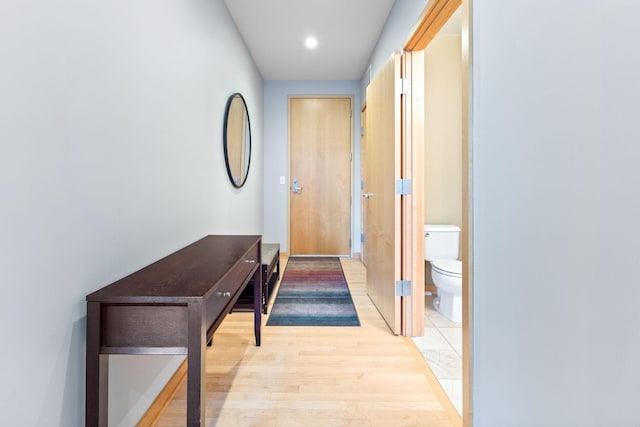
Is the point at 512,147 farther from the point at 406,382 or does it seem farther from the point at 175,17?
the point at 175,17

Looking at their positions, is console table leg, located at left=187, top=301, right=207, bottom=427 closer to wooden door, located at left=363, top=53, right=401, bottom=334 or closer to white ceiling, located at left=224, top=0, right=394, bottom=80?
wooden door, located at left=363, top=53, right=401, bottom=334

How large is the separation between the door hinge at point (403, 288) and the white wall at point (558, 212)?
97cm

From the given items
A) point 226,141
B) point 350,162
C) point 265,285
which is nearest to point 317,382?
point 265,285

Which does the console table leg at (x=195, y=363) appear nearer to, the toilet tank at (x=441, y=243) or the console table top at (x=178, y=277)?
the console table top at (x=178, y=277)

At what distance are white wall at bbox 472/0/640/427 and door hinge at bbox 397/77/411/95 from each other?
0.94 m

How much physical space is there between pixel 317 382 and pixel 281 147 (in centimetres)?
330

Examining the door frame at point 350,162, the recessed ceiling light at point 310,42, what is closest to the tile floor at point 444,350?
the door frame at point 350,162

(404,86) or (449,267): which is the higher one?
(404,86)

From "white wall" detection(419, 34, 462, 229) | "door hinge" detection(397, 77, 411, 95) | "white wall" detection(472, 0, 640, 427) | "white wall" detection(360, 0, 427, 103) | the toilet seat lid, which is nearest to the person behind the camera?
"white wall" detection(472, 0, 640, 427)

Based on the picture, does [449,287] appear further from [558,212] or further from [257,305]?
[558,212]

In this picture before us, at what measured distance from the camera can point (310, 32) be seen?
9.65 feet

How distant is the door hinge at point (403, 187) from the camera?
204cm

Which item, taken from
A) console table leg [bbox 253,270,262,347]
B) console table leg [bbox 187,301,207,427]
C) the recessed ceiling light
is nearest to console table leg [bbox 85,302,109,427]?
console table leg [bbox 187,301,207,427]

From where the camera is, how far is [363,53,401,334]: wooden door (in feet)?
6.83
